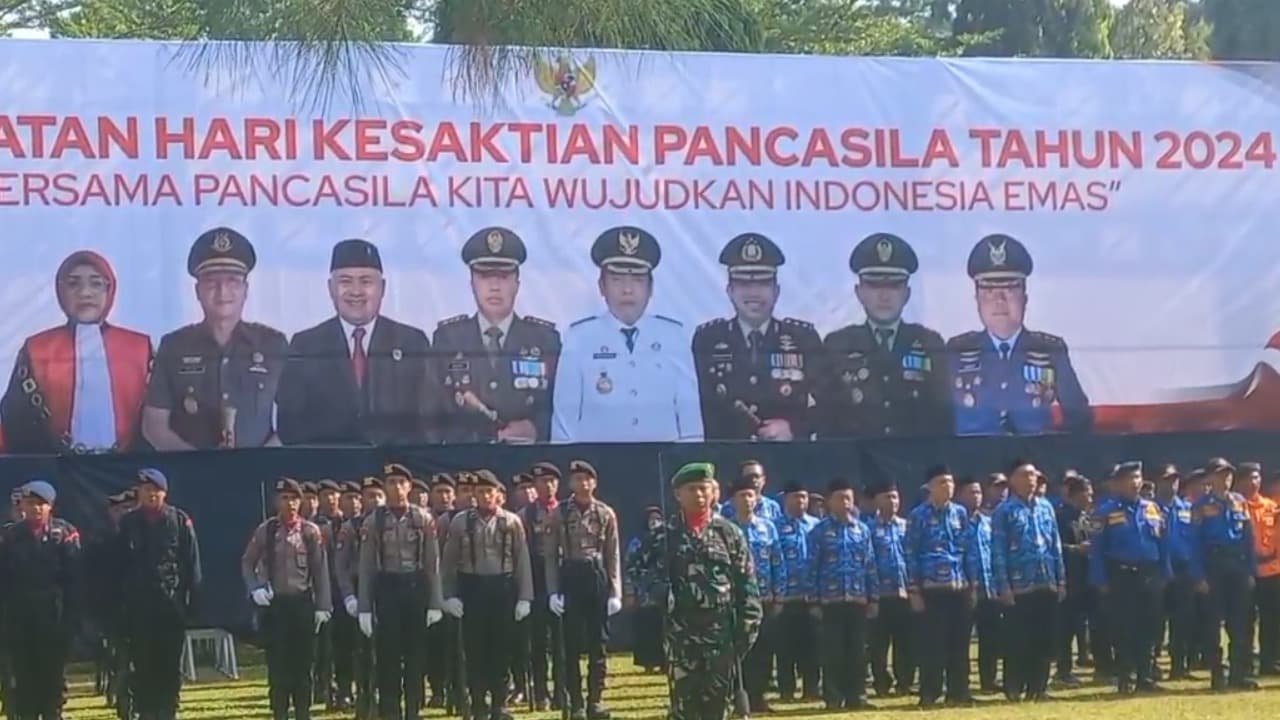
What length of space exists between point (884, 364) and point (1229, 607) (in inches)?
128

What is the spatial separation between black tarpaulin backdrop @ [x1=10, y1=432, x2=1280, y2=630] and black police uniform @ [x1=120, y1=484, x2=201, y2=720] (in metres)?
2.56

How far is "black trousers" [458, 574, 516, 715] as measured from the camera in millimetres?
12438

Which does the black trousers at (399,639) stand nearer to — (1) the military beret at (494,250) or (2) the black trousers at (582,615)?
(2) the black trousers at (582,615)

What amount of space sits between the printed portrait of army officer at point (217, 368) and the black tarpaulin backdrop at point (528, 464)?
19cm

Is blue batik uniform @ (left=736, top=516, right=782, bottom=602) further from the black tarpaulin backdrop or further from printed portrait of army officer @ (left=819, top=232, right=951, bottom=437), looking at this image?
printed portrait of army officer @ (left=819, top=232, right=951, bottom=437)

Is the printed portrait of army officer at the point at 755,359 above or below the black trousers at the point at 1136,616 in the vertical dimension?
above

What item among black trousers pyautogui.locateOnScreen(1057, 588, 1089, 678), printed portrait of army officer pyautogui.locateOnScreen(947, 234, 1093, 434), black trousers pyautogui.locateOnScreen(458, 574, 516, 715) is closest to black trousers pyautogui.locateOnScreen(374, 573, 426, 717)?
black trousers pyautogui.locateOnScreen(458, 574, 516, 715)

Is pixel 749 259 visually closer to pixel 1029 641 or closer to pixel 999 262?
pixel 999 262

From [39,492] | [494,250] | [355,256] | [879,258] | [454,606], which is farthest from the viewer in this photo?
[879,258]

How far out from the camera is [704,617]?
963 centimetres

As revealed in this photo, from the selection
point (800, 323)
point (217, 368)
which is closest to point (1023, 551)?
point (800, 323)

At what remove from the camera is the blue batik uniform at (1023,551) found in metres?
13.4

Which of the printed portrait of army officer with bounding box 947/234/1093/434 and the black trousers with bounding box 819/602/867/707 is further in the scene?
the printed portrait of army officer with bounding box 947/234/1093/434

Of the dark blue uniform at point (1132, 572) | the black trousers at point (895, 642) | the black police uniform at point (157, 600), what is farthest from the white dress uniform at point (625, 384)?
the black police uniform at point (157, 600)
